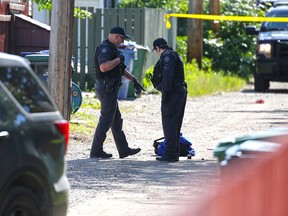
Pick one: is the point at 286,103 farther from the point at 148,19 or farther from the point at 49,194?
the point at 49,194

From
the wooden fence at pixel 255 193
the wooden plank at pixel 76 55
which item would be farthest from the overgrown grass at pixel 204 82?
the wooden fence at pixel 255 193

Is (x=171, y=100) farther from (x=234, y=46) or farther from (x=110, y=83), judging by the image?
(x=234, y=46)

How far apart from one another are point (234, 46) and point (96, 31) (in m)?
7.98

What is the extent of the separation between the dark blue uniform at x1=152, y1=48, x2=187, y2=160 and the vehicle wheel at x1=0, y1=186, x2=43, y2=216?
6326 millimetres

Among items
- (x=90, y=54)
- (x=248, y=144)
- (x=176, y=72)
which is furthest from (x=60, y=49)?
(x=90, y=54)

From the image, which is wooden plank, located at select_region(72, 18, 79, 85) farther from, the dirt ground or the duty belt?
the duty belt

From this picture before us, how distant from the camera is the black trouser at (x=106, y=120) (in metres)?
13.6

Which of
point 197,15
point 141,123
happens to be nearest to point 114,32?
point 141,123

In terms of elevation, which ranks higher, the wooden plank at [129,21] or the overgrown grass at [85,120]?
the wooden plank at [129,21]

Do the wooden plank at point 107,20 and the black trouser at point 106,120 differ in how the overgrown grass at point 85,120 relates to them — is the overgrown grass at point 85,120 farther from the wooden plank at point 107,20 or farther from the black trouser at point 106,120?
the wooden plank at point 107,20

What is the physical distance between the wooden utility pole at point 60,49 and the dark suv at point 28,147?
7250 millimetres

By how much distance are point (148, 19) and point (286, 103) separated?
200 inches

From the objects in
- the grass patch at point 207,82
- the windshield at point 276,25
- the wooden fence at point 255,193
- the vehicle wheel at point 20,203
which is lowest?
the grass patch at point 207,82

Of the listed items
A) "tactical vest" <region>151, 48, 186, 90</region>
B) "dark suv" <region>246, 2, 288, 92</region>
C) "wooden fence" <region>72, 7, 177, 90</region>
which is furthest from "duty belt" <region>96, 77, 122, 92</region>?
"dark suv" <region>246, 2, 288, 92</region>
